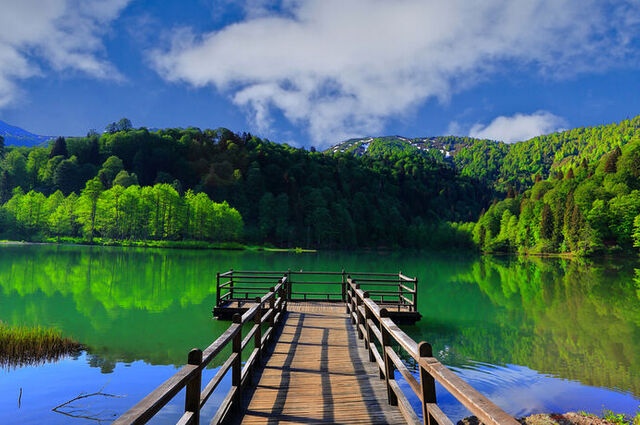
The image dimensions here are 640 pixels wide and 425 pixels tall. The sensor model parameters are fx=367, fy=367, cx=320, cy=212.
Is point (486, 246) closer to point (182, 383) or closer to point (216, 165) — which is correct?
point (216, 165)

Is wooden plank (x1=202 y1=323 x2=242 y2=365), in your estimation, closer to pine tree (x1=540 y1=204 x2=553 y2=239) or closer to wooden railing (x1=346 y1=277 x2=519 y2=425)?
wooden railing (x1=346 y1=277 x2=519 y2=425)

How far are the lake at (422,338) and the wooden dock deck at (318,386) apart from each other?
2132 millimetres

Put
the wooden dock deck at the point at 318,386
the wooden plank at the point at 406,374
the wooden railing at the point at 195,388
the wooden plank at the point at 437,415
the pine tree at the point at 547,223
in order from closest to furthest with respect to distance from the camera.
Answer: the wooden railing at the point at 195,388, the wooden plank at the point at 437,415, the wooden plank at the point at 406,374, the wooden dock deck at the point at 318,386, the pine tree at the point at 547,223

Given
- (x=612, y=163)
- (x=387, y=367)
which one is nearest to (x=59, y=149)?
(x=387, y=367)

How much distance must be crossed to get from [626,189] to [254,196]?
103 metres

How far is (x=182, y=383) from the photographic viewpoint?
3029 millimetres

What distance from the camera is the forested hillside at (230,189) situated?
8000cm

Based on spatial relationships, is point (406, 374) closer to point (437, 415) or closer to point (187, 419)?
point (437, 415)

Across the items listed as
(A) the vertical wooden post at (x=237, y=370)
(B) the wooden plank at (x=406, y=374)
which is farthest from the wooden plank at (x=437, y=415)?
(A) the vertical wooden post at (x=237, y=370)

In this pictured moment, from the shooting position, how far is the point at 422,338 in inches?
553

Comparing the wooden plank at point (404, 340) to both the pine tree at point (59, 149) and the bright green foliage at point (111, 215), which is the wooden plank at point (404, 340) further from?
the pine tree at point (59, 149)

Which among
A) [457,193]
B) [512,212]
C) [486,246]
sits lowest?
[486,246]

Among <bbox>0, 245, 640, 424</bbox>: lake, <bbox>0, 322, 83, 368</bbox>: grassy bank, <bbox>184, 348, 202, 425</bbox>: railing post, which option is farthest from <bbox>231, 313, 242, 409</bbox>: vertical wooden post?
<bbox>0, 322, 83, 368</bbox>: grassy bank

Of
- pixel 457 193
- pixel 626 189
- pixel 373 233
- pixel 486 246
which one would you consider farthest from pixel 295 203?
pixel 457 193
